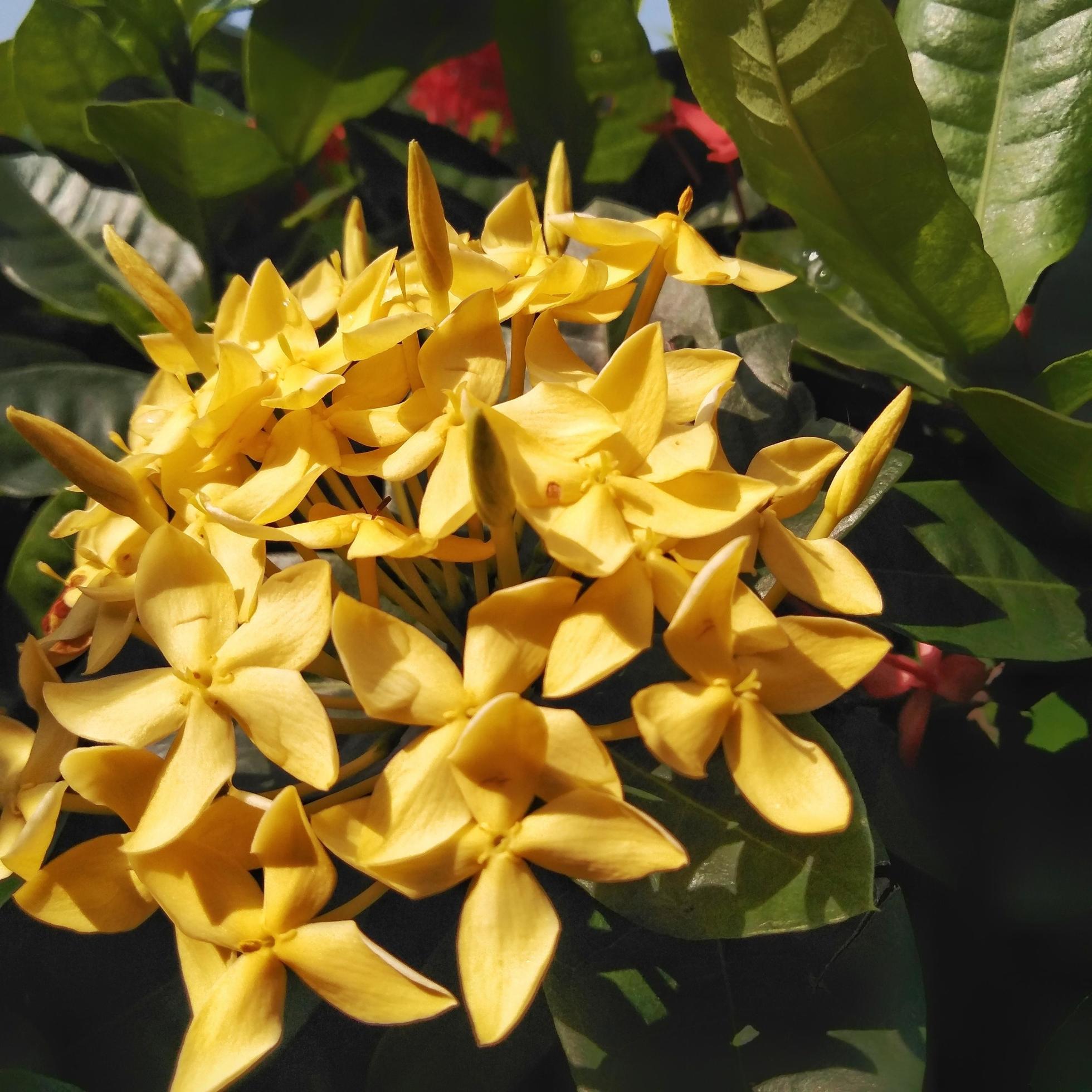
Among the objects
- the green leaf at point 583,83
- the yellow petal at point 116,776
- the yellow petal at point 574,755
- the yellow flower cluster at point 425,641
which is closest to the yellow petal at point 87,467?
the yellow flower cluster at point 425,641

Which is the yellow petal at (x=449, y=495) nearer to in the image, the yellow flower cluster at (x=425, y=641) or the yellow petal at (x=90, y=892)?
the yellow flower cluster at (x=425, y=641)

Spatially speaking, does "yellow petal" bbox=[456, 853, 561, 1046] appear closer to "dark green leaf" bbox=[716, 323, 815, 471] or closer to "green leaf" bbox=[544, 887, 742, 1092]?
"green leaf" bbox=[544, 887, 742, 1092]

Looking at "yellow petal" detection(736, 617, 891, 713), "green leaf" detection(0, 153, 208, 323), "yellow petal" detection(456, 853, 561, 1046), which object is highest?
"green leaf" detection(0, 153, 208, 323)

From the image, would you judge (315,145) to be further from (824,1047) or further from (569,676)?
(824,1047)

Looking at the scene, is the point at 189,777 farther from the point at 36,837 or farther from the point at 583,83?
the point at 583,83

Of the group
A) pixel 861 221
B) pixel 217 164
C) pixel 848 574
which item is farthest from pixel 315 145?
pixel 848 574

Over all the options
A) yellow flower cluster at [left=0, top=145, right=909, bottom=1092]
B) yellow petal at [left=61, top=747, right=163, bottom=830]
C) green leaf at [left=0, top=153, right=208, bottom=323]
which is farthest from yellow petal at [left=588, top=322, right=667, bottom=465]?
green leaf at [left=0, top=153, right=208, bottom=323]
